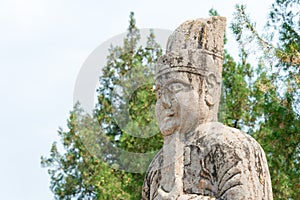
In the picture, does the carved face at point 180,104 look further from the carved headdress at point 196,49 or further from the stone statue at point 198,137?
the carved headdress at point 196,49

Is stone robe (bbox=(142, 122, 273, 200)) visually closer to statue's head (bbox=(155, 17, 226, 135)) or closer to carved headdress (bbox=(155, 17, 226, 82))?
statue's head (bbox=(155, 17, 226, 135))

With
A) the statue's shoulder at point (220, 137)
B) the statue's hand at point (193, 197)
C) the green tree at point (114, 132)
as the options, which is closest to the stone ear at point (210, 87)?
the statue's shoulder at point (220, 137)

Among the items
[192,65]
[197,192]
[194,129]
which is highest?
[192,65]

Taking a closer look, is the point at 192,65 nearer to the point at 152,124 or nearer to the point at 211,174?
the point at 211,174

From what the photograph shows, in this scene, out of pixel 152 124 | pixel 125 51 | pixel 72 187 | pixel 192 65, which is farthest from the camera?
pixel 72 187

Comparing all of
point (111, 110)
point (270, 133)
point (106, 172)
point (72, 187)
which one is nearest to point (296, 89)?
point (270, 133)

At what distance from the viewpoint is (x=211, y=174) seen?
30.9 ft

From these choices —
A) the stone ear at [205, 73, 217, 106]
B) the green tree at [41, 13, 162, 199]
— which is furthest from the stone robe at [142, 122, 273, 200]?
the green tree at [41, 13, 162, 199]

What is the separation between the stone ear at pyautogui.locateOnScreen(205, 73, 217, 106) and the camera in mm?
9820

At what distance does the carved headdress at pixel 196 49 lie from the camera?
986 cm

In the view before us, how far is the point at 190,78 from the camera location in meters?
9.84

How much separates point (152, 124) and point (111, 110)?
3.62 meters

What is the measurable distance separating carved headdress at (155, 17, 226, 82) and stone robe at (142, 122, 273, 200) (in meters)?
0.64

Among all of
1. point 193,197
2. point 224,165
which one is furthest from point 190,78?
point 193,197
